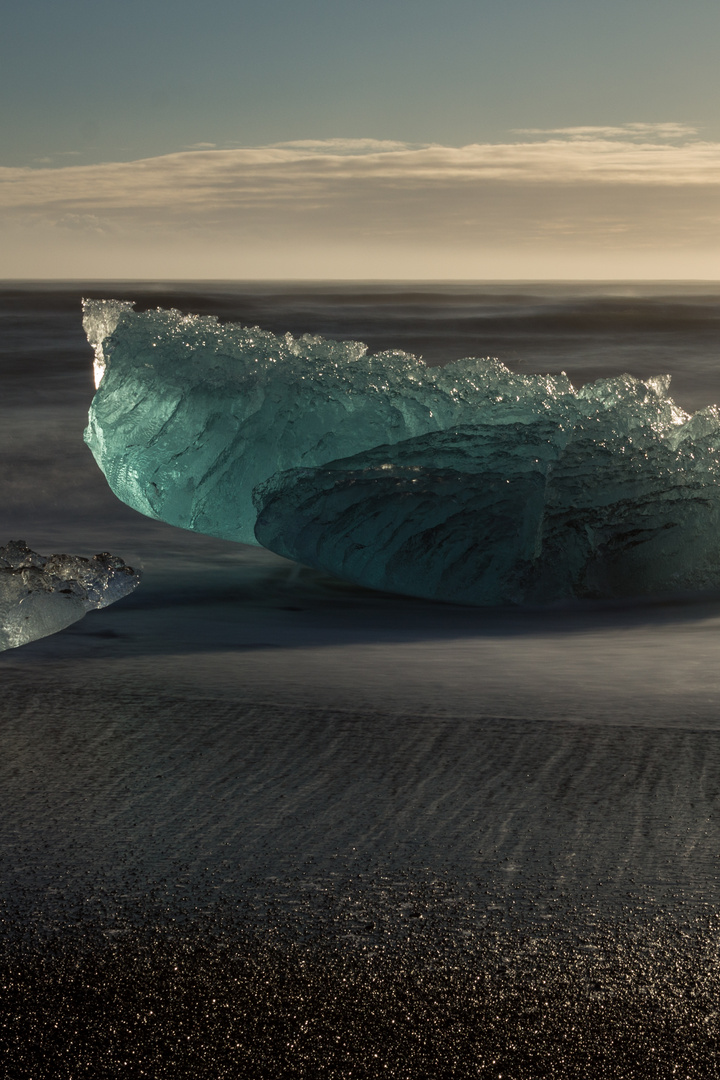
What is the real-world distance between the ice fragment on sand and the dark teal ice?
56cm

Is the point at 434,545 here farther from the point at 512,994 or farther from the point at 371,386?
the point at 512,994

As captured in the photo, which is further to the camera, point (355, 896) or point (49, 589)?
point (49, 589)

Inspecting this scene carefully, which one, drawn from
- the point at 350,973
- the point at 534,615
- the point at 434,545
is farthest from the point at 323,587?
the point at 350,973

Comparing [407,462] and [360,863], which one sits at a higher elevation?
[407,462]

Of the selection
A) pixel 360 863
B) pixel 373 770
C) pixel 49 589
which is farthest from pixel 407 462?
pixel 360 863

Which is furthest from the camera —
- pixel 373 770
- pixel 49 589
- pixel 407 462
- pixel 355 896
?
pixel 407 462

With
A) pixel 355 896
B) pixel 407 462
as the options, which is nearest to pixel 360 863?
pixel 355 896

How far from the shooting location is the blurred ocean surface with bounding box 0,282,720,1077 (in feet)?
4.72

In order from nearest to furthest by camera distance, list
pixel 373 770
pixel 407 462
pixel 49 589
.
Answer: pixel 373 770, pixel 49 589, pixel 407 462

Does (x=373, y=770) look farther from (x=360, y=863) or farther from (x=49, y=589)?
(x=49, y=589)

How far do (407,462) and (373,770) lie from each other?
1873 mm

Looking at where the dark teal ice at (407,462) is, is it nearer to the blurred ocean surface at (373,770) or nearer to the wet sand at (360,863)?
the blurred ocean surface at (373,770)

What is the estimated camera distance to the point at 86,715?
212 cm

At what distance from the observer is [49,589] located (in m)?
2.95
